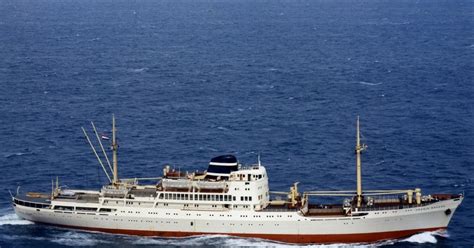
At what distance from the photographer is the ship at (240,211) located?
11594 centimetres

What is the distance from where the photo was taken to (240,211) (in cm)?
11694

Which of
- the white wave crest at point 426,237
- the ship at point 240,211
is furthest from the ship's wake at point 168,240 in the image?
the ship at point 240,211

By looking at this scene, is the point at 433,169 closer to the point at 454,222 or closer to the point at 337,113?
the point at 454,222

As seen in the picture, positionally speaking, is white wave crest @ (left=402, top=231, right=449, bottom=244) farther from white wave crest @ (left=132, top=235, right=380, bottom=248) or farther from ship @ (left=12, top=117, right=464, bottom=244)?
white wave crest @ (left=132, top=235, right=380, bottom=248)

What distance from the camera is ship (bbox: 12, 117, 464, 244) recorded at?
11594 centimetres

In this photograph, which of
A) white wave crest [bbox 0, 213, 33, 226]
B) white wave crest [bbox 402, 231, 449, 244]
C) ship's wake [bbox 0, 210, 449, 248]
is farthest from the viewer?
white wave crest [bbox 0, 213, 33, 226]

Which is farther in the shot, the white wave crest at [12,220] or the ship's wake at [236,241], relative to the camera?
the white wave crest at [12,220]

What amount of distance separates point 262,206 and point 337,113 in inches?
2736

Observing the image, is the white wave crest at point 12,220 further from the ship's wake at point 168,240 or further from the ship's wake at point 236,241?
the ship's wake at point 236,241

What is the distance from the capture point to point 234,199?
385ft

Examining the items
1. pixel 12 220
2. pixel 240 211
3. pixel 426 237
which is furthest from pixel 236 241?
pixel 12 220

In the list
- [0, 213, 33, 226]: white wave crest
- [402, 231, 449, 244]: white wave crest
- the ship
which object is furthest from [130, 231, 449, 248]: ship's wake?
[0, 213, 33, 226]: white wave crest

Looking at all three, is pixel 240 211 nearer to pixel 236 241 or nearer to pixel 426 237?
pixel 236 241

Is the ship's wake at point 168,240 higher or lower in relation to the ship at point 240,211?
lower
